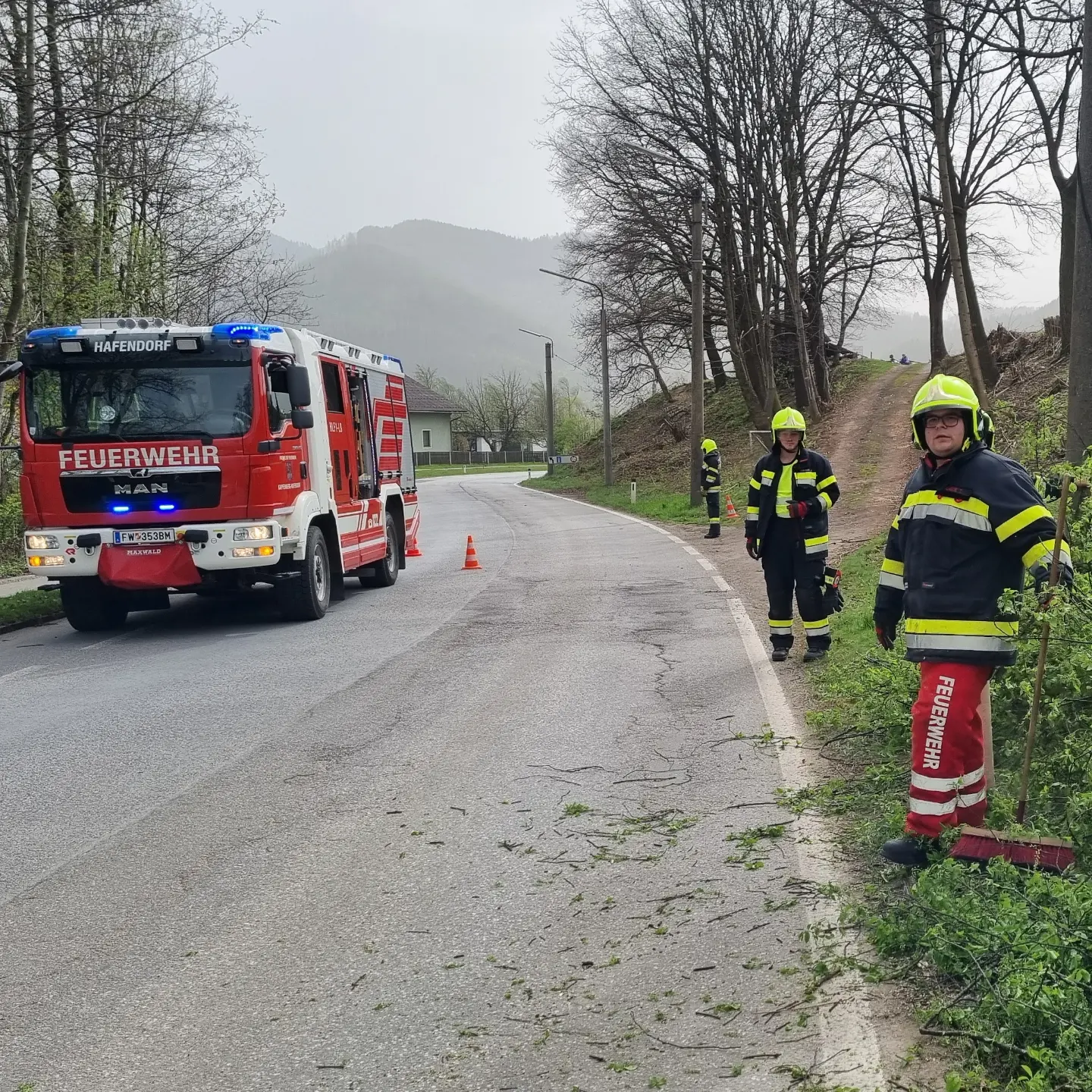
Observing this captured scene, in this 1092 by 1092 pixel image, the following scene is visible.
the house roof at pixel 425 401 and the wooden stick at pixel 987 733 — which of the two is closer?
the wooden stick at pixel 987 733

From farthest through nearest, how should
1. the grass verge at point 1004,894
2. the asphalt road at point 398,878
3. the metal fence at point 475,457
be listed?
the metal fence at point 475,457
the asphalt road at point 398,878
the grass verge at point 1004,894

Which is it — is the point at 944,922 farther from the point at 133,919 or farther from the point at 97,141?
the point at 97,141

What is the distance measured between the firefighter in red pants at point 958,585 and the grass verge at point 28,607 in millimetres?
10931

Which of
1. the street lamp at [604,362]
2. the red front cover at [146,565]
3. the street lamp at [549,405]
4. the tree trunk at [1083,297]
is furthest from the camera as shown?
the street lamp at [549,405]

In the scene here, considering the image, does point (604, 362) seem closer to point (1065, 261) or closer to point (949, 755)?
point (1065, 261)

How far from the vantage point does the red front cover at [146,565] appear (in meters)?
11.0

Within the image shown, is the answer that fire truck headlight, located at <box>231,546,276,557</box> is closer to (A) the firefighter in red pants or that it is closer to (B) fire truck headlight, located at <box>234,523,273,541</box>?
(B) fire truck headlight, located at <box>234,523,273,541</box>

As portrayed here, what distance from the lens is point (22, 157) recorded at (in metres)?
14.6

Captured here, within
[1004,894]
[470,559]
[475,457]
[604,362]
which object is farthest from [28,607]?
[475,457]

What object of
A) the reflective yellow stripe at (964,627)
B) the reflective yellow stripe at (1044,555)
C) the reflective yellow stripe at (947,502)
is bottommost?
the reflective yellow stripe at (964,627)

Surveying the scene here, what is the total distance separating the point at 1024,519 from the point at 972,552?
23 centimetres

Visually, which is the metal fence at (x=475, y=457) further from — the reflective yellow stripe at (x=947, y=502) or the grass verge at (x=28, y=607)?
the reflective yellow stripe at (x=947, y=502)

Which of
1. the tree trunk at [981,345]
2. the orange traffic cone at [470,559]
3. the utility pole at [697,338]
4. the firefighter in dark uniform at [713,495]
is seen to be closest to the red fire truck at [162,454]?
the orange traffic cone at [470,559]

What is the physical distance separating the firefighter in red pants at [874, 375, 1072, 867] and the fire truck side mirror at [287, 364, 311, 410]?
25.9ft
